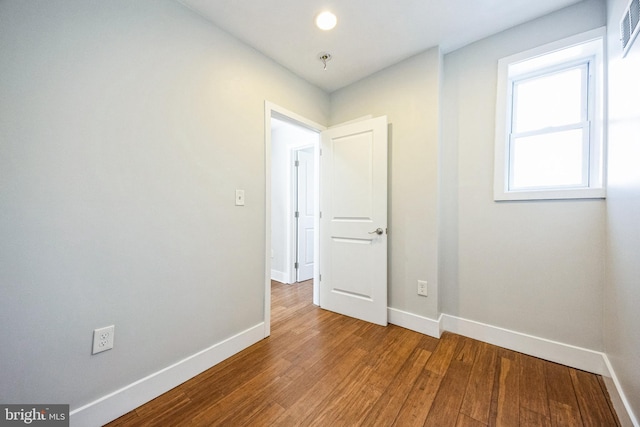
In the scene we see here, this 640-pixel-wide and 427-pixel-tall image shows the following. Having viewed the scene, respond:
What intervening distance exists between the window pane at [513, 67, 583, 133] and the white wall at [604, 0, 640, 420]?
12.4 inches

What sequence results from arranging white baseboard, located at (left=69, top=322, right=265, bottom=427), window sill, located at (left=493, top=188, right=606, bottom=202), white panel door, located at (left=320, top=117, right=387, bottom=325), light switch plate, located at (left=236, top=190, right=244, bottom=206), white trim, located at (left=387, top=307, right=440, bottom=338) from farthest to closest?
white panel door, located at (left=320, top=117, right=387, bottom=325), white trim, located at (left=387, top=307, right=440, bottom=338), light switch plate, located at (left=236, top=190, right=244, bottom=206), window sill, located at (left=493, top=188, right=606, bottom=202), white baseboard, located at (left=69, top=322, right=265, bottom=427)

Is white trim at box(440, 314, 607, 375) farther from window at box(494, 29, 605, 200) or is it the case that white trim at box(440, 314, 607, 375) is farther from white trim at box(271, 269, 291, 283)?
white trim at box(271, 269, 291, 283)

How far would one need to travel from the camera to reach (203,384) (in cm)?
152

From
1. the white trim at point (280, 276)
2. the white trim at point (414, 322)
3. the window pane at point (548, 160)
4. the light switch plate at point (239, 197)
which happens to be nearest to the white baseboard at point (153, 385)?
the light switch plate at point (239, 197)

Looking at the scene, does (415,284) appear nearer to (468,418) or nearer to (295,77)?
(468,418)

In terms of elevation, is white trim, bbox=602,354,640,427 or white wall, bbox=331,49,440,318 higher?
white wall, bbox=331,49,440,318

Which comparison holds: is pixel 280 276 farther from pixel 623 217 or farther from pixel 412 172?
pixel 623 217

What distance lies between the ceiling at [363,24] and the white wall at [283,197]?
145 cm

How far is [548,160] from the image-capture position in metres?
1.85

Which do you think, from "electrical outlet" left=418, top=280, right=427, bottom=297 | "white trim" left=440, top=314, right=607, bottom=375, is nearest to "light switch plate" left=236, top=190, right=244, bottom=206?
"electrical outlet" left=418, top=280, right=427, bottom=297

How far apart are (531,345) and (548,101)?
192 centimetres

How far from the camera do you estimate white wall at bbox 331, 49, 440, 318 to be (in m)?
2.10

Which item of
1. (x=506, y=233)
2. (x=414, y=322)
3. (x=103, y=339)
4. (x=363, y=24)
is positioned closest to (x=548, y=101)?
(x=506, y=233)

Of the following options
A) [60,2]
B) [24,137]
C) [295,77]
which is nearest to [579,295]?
[295,77]
